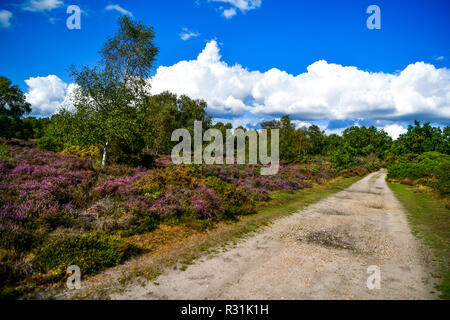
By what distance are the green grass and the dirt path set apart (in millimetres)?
373

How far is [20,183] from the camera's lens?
9938 mm

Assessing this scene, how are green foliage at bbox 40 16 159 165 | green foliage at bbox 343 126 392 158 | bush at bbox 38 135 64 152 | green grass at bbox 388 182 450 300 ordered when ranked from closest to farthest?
green grass at bbox 388 182 450 300 < green foliage at bbox 40 16 159 165 < bush at bbox 38 135 64 152 < green foliage at bbox 343 126 392 158

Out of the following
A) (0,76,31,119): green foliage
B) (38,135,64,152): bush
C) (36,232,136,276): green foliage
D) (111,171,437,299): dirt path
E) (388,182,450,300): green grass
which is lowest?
(388,182,450,300): green grass

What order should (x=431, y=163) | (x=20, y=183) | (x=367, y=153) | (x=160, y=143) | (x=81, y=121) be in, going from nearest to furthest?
(x=20, y=183), (x=81, y=121), (x=431, y=163), (x=160, y=143), (x=367, y=153)

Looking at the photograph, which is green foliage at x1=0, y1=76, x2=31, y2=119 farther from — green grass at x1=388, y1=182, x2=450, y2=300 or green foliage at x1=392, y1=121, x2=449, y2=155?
green foliage at x1=392, y1=121, x2=449, y2=155

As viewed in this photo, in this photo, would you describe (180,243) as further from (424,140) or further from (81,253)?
(424,140)

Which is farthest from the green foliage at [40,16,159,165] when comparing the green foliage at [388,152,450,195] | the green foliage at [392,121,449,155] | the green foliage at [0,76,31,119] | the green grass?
the green foliage at [392,121,449,155]

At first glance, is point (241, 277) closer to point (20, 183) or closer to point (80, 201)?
point (80, 201)

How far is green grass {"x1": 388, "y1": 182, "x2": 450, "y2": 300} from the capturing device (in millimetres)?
6477

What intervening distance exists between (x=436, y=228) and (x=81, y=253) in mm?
16439

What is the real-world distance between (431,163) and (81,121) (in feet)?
142

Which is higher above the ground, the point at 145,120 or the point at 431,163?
the point at 145,120

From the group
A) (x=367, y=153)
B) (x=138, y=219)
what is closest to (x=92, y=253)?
(x=138, y=219)

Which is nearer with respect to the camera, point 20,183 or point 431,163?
point 20,183
